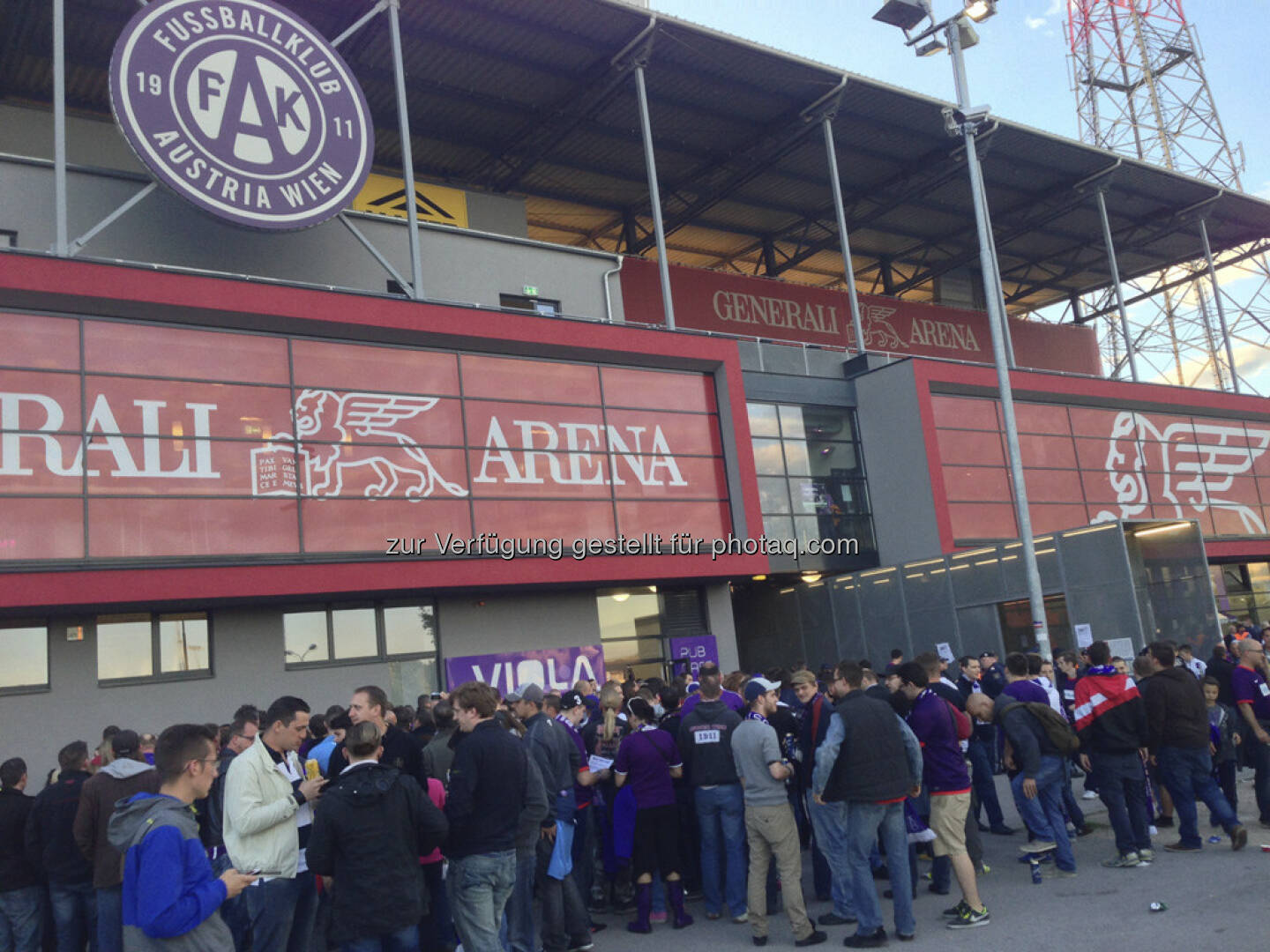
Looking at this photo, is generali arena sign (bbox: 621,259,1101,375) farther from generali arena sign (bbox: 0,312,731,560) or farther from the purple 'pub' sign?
the purple 'pub' sign

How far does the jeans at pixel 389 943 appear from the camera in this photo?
543 cm

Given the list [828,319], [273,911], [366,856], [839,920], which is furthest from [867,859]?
[828,319]

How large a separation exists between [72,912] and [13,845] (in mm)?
645

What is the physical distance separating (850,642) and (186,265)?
55.5ft

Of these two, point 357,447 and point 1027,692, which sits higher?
point 357,447

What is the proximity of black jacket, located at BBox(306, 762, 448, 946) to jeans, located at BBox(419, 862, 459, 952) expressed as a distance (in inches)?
70.8

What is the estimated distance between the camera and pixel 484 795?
21.4 feet

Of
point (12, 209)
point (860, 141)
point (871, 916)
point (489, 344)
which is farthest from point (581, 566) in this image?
point (860, 141)

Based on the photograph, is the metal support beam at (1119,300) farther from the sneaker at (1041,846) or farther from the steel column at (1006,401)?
the sneaker at (1041,846)

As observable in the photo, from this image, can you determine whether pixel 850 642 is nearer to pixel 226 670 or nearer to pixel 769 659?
pixel 769 659

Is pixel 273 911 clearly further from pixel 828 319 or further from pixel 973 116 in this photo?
pixel 828 319

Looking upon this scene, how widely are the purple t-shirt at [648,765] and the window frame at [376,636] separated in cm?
1001

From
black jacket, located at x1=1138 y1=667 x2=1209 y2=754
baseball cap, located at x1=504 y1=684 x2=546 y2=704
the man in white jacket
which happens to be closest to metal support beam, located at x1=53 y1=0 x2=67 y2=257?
baseball cap, located at x1=504 y1=684 x2=546 y2=704

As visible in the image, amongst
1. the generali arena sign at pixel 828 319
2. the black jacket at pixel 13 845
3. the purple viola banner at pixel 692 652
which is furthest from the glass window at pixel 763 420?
the black jacket at pixel 13 845
